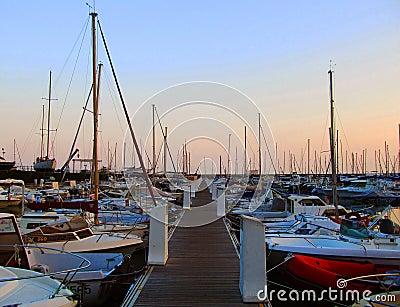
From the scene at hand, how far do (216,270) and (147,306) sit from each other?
3.11 m

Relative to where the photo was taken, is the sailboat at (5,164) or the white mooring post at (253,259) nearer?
the white mooring post at (253,259)

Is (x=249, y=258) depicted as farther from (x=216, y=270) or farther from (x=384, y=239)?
(x=384, y=239)

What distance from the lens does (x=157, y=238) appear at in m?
11.9

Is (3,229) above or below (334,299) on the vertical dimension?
above

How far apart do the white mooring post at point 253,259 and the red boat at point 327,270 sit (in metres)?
4.41

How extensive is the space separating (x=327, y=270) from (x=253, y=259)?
5.58 m

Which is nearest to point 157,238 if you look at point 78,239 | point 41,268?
point 41,268

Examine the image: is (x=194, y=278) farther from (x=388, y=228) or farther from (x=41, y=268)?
(x=388, y=228)

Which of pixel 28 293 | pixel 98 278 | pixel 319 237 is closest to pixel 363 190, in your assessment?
pixel 319 237

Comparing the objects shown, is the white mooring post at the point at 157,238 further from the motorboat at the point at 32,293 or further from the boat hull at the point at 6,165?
the boat hull at the point at 6,165

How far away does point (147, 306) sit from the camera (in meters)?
8.77

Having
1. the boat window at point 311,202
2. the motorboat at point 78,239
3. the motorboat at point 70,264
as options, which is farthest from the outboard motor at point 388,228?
the motorboat at point 70,264

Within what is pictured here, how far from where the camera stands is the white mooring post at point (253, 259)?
8891 millimetres

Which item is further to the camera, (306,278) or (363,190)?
(363,190)
